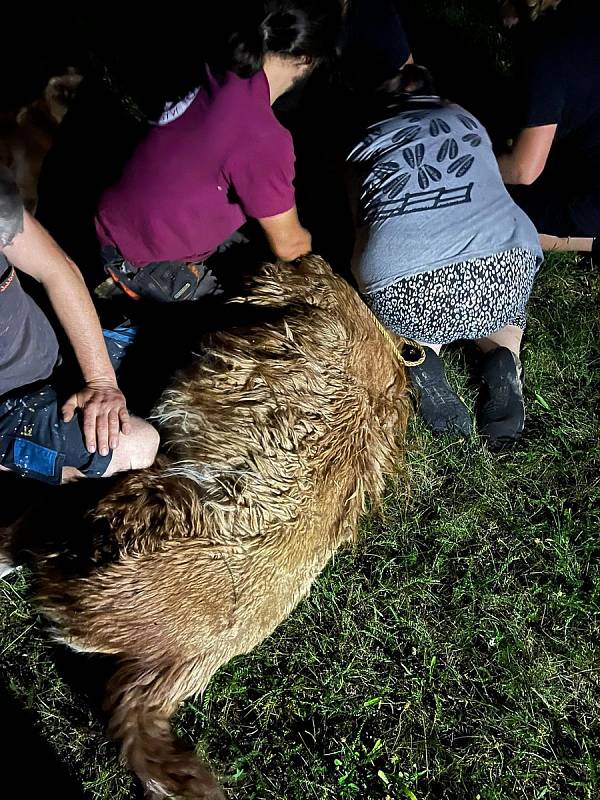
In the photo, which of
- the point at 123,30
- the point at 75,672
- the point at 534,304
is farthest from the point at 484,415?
the point at 123,30

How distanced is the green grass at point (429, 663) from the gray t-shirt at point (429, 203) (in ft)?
2.59

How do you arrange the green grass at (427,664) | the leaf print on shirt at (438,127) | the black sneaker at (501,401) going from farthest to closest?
1. the black sneaker at (501,401)
2. the leaf print on shirt at (438,127)
3. the green grass at (427,664)

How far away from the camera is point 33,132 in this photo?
2.83 metres

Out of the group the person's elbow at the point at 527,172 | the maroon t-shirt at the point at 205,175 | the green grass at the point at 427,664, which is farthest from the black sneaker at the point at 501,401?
the maroon t-shirt at the point at 205,175

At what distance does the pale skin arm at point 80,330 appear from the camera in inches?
79.9

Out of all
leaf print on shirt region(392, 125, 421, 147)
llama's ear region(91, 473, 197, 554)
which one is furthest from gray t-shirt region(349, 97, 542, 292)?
llama's ear region(91, 473, 197, 554)

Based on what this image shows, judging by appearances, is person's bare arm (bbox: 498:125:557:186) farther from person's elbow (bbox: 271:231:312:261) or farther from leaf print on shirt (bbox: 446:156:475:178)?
person's elbow (bbox: 271:231:312:261)

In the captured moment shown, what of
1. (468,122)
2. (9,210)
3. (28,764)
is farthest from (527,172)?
(28,764)

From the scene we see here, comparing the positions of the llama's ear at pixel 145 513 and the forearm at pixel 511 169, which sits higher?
the llama's ear at pixel 145 513

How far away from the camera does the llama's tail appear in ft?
6.06

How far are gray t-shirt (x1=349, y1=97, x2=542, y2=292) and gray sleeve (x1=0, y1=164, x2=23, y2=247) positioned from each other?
105 centimetres

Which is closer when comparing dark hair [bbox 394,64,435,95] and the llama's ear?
the llama's ear

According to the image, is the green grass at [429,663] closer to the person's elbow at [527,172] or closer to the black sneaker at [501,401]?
the black sneaker at [501,401]

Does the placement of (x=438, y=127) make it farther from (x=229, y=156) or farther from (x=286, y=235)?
(x=229, y=156)
